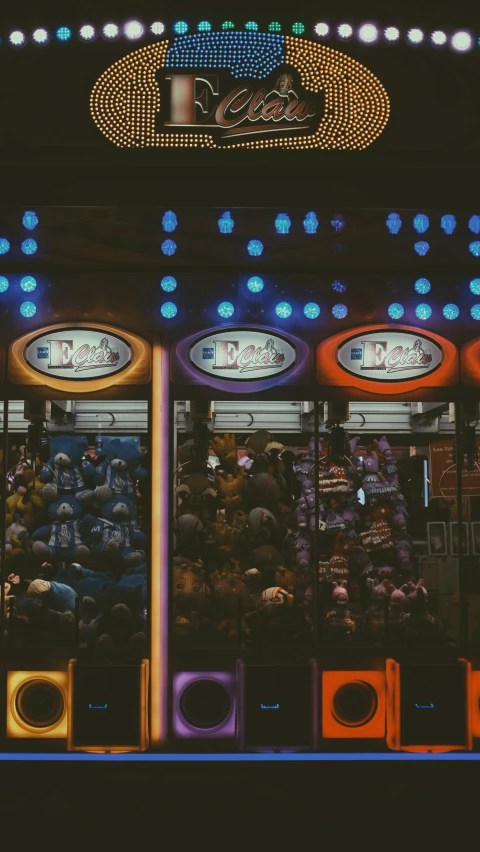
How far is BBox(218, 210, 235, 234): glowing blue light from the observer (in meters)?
5.79

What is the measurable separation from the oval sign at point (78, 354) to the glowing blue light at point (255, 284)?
0.97 m

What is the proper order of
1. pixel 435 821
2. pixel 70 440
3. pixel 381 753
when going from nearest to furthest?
pixel 435 821 → pixel 381 753 → pixel 70 440

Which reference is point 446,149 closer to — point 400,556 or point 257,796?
point 400,556

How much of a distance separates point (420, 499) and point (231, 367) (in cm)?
199

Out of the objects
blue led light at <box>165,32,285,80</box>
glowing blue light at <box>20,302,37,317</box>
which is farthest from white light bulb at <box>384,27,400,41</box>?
glowing blue light at <box>20,302,37,317</box>

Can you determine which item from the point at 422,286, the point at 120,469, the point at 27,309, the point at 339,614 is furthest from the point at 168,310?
the point at 339,614

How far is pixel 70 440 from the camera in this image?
21.2 feet

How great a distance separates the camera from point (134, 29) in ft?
18.3

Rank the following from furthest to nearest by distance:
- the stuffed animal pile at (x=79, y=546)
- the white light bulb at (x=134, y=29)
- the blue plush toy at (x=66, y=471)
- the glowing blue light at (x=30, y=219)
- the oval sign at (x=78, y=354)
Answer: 1. the blue plush toy at (x=66, y=471)
2. the stuffed animal pile at (x=79, y=546)
3. the oval sign at (x=78, y=354)
4. the glowing blue light at (x=30, y=219)
5. the white light bulb at (x=134, y=29)

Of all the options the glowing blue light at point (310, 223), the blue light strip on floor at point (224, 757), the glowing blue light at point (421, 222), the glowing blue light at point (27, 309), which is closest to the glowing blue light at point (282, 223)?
the glowing blue light at point (310, 223)

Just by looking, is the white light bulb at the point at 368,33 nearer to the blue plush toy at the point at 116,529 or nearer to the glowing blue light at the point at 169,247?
the glowing blue light at the point at 169,247

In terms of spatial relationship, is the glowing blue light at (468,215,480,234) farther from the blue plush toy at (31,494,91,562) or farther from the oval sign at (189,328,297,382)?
the blue plush toy at (31,494,91,562)

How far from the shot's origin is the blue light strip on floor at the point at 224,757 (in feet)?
17.9

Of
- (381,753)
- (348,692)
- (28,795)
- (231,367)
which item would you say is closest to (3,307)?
(231,367)
